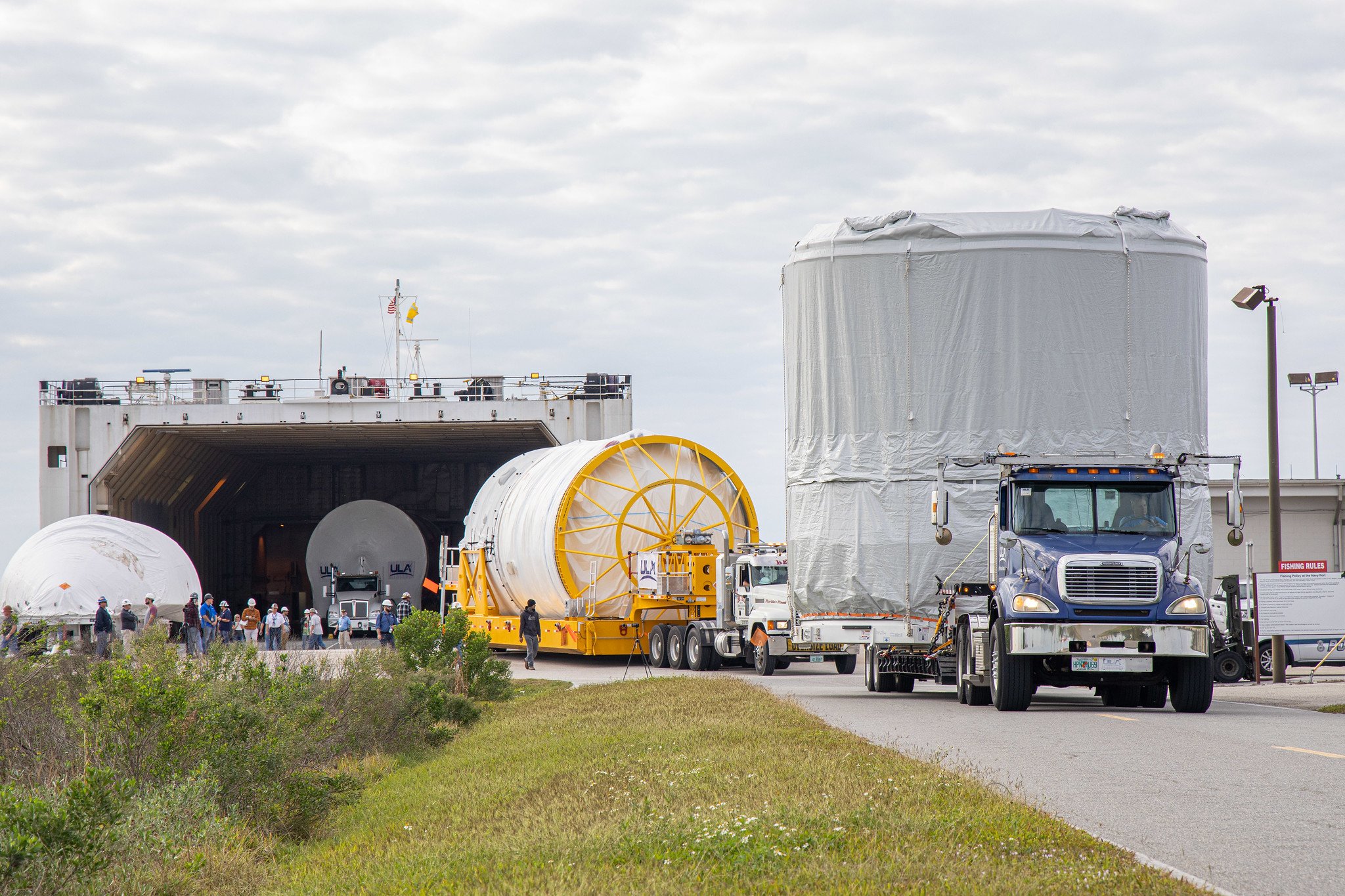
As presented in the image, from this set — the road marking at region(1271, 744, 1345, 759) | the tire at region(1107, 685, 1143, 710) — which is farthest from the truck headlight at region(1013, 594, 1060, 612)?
the road marking at region(1271, 744, 1345, 759)

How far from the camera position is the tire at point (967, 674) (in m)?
17.3

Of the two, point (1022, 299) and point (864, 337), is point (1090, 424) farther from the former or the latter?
point (864, 337)

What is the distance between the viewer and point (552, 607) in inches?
1224

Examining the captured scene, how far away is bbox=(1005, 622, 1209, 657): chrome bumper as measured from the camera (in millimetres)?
15547

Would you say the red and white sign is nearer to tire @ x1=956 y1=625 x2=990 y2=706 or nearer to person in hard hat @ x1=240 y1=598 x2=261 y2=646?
tire @ x1=956 y1=625 x2=990 y2=706

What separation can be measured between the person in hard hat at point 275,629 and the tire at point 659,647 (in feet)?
42.4

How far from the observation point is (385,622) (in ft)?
148

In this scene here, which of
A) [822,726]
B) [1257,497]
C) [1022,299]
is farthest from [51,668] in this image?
[1257,497]

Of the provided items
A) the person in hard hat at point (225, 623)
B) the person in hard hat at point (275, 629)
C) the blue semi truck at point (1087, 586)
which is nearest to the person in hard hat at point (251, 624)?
the person in hard hat at point (275, 629)

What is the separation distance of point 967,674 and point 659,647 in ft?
43.6

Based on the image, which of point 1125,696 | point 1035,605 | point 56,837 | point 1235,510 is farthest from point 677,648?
point 56,837

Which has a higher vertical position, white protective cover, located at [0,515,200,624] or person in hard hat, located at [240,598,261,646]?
white protective cover, located at [0,515,200,624]

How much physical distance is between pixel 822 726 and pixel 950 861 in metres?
6.12

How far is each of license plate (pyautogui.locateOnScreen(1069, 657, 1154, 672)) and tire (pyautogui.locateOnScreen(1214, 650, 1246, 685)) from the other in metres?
12.1
